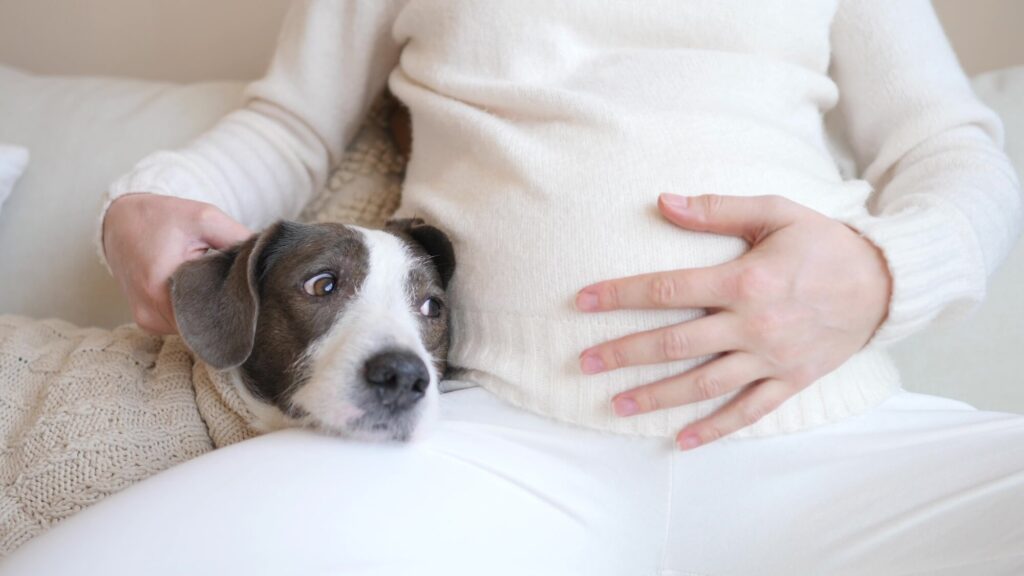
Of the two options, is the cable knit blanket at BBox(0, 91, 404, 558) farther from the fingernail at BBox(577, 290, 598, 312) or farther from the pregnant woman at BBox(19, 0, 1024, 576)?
the fingernail at BBox(577, 290, 598, 312)

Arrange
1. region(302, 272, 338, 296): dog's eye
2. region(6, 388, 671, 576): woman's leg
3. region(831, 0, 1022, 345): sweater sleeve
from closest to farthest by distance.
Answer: region(6, 388, 671, 576): woman's leg, region(831, 0, 1022, 345): sweater sleeve, region(302, 272, 338, 296): dog's eye

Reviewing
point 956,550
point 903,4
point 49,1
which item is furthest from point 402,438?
point 49,1

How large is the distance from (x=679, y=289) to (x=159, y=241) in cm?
75

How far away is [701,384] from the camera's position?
0.95 metres

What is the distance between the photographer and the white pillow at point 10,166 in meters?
1.54

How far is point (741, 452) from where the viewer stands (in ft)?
3.28

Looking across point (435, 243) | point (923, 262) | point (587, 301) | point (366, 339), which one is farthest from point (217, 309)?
point (923, 262)

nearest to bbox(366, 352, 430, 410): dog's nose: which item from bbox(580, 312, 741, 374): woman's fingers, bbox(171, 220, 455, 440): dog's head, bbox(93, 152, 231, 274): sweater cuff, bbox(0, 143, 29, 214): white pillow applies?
bbox(171, 220, 455, 440): dog's head

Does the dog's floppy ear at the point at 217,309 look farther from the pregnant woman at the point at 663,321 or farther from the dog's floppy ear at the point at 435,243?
the dog's floppy ear at the point at 435,243

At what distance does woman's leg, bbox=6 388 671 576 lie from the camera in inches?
30.6

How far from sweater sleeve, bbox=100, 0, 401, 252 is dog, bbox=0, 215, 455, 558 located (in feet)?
1.00

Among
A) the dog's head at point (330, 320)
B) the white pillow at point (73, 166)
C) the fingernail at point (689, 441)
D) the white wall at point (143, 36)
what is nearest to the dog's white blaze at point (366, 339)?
the dog's head at point (330, 320)

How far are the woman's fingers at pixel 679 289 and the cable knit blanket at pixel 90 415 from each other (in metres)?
0.57

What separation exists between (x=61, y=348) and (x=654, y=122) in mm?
979
